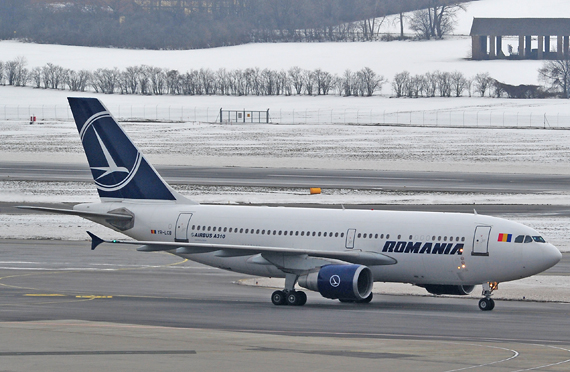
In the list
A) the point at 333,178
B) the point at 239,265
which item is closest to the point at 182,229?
the point at 239,265

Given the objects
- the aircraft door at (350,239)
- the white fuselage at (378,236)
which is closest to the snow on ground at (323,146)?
the white fuselage at (378,236)

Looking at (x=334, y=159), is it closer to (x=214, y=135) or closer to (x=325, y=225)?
(x=214, y=135)

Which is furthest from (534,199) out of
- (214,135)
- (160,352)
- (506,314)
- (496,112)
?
(496,112)

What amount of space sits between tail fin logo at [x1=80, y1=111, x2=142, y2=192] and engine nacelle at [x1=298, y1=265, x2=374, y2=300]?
1018 centimetres

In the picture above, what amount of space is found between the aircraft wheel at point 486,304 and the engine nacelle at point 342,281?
4.00 metres

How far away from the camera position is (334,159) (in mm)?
99875

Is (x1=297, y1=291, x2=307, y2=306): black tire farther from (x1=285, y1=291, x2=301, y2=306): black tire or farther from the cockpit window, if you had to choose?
the cockpit window

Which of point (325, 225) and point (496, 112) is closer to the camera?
point (325, 225)

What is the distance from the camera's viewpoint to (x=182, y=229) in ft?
130

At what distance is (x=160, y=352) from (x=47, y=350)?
261cm

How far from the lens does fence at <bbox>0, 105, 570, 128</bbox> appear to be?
152 m

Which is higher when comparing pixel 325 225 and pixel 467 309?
pixel 325 225

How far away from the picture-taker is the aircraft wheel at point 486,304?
34.2 m

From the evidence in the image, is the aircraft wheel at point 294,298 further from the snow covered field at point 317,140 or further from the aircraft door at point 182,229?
the snow covered field at point 317,140
